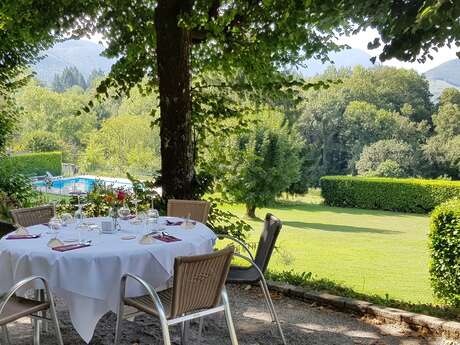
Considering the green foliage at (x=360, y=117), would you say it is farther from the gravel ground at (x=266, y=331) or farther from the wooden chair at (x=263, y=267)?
the wooden chair at (x=263, y=267)

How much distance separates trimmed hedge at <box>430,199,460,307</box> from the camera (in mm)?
5973

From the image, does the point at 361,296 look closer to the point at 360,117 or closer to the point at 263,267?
the point at 263,267

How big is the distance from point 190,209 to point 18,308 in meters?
2.20

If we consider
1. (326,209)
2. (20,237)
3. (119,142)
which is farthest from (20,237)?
(119,142)

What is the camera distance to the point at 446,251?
6.20 m

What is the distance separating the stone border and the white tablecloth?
193 cm

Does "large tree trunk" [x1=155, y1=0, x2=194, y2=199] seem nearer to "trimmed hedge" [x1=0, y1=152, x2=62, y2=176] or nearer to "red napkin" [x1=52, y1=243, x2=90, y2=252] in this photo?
"red napkin" [x1=52, y1=243, x2=90, y2=252]

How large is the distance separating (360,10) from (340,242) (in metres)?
13.7

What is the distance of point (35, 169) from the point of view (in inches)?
1083

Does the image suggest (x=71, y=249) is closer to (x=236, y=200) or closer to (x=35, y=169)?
(x=236, y=200)

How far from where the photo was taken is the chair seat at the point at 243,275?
373 centimetres

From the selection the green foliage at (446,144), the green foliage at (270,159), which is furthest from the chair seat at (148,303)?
the green foliage at (446,144)

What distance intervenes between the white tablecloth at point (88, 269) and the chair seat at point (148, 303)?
3.4 inches

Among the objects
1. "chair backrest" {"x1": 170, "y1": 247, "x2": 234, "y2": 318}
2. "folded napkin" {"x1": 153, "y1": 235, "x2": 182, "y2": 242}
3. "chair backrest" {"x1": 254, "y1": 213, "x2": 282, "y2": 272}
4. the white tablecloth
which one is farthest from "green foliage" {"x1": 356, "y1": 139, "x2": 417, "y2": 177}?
"chair backrest" {"x1": 170, "y1": 247, "x2": 234, "y2": 318}
